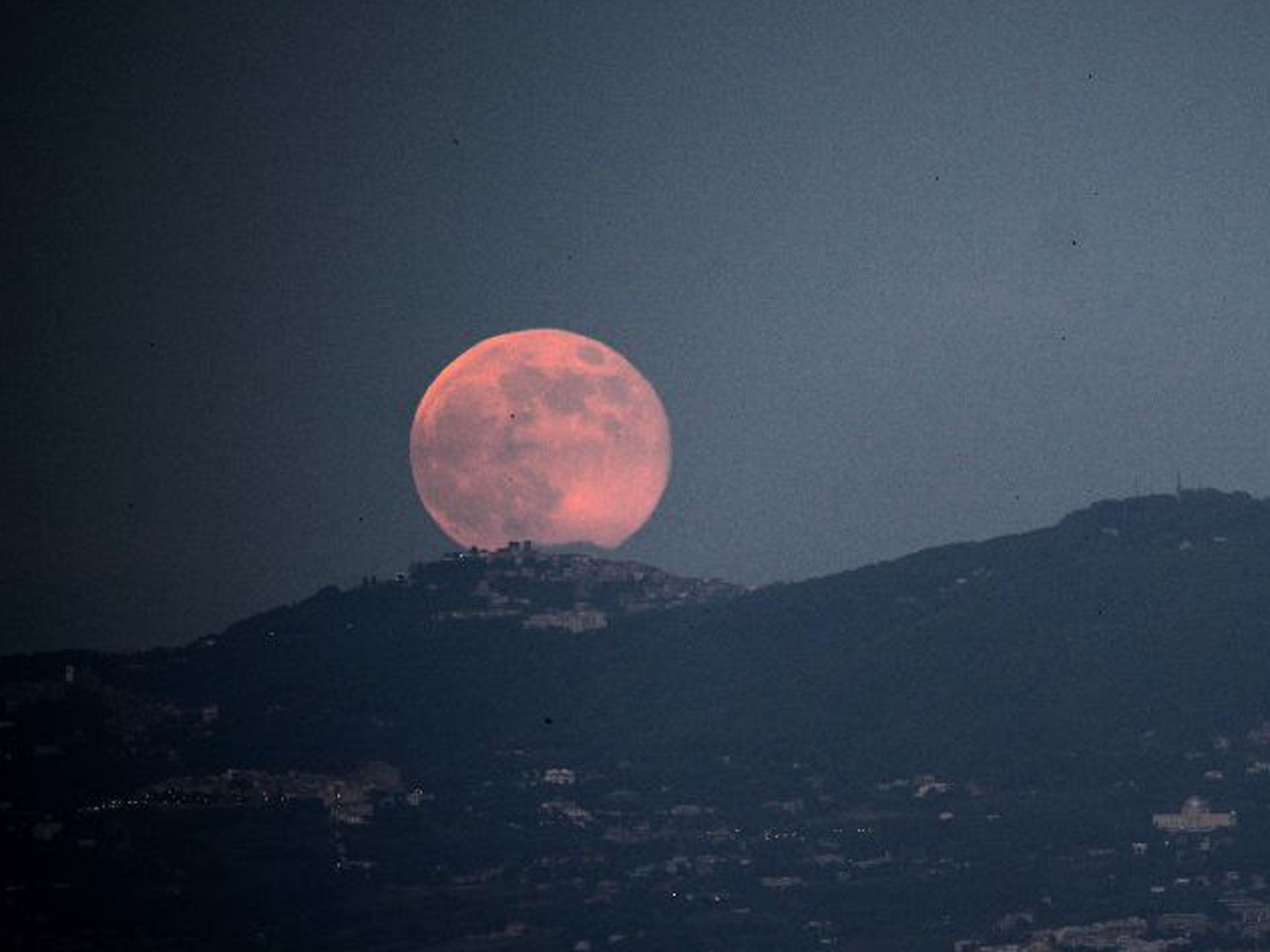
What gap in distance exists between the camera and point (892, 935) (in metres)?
173

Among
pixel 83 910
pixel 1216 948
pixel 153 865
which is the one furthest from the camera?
pixel 153 865

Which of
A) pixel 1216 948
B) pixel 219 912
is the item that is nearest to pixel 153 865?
pixel 219 912

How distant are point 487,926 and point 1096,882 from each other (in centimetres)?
3797

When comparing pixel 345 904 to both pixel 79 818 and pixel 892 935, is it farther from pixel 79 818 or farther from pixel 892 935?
pixel 892 935

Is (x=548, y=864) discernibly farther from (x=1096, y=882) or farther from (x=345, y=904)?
(x=1096, y=882)

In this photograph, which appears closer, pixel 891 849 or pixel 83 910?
pixel 83 910

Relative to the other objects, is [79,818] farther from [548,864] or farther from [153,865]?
[548,864]

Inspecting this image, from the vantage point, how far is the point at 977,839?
650ft

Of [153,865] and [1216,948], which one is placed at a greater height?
[153,865]

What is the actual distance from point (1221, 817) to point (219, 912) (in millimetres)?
67549

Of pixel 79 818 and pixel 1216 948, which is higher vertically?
pixel 79 818

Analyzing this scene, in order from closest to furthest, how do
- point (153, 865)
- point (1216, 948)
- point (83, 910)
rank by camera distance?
1. point (1216, 948)
2. point (83, 910)
3. point (153, 865)

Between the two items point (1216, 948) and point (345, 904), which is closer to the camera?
point (1216, 948)

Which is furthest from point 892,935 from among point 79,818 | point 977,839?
point 79,818
